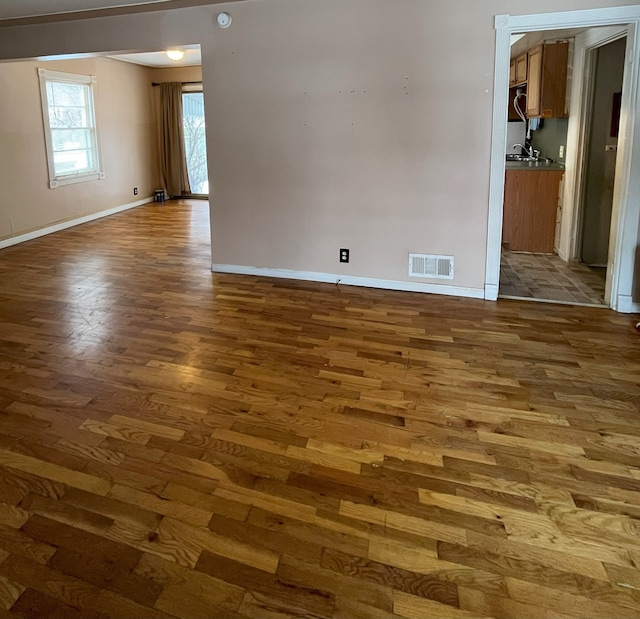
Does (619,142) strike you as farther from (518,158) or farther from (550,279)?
(518,158)

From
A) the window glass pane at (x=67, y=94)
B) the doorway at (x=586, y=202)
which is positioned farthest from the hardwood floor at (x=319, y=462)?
the window glass pane at (x=67, y=94)

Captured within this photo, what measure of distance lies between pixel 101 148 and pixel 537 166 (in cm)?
640

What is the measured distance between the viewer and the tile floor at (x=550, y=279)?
4.33 metres

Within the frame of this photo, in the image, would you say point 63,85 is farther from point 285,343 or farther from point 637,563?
point 637,563

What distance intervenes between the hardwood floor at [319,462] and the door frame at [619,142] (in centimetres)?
38

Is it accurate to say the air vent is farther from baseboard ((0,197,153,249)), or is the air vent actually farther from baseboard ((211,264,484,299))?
baseboard ((0,197,153,249))

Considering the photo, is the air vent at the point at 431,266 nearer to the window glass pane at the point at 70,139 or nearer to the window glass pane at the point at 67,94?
the window glass pane at the point at 70,139

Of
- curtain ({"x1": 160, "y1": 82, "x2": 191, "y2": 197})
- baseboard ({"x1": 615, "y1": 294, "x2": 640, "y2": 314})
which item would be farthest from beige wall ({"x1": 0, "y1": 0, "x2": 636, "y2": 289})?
curtain ({"x1": 160, "y1": 82, "x2": 191, "y2": 197})

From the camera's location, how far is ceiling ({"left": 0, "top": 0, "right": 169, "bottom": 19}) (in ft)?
14.0

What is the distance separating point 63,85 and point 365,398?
702 centimetres

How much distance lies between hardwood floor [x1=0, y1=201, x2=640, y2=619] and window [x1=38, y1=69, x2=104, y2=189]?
4039 millimetres

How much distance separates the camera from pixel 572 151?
5.27 m

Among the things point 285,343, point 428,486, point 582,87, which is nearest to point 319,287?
point 285,343

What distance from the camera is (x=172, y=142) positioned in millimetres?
10016
